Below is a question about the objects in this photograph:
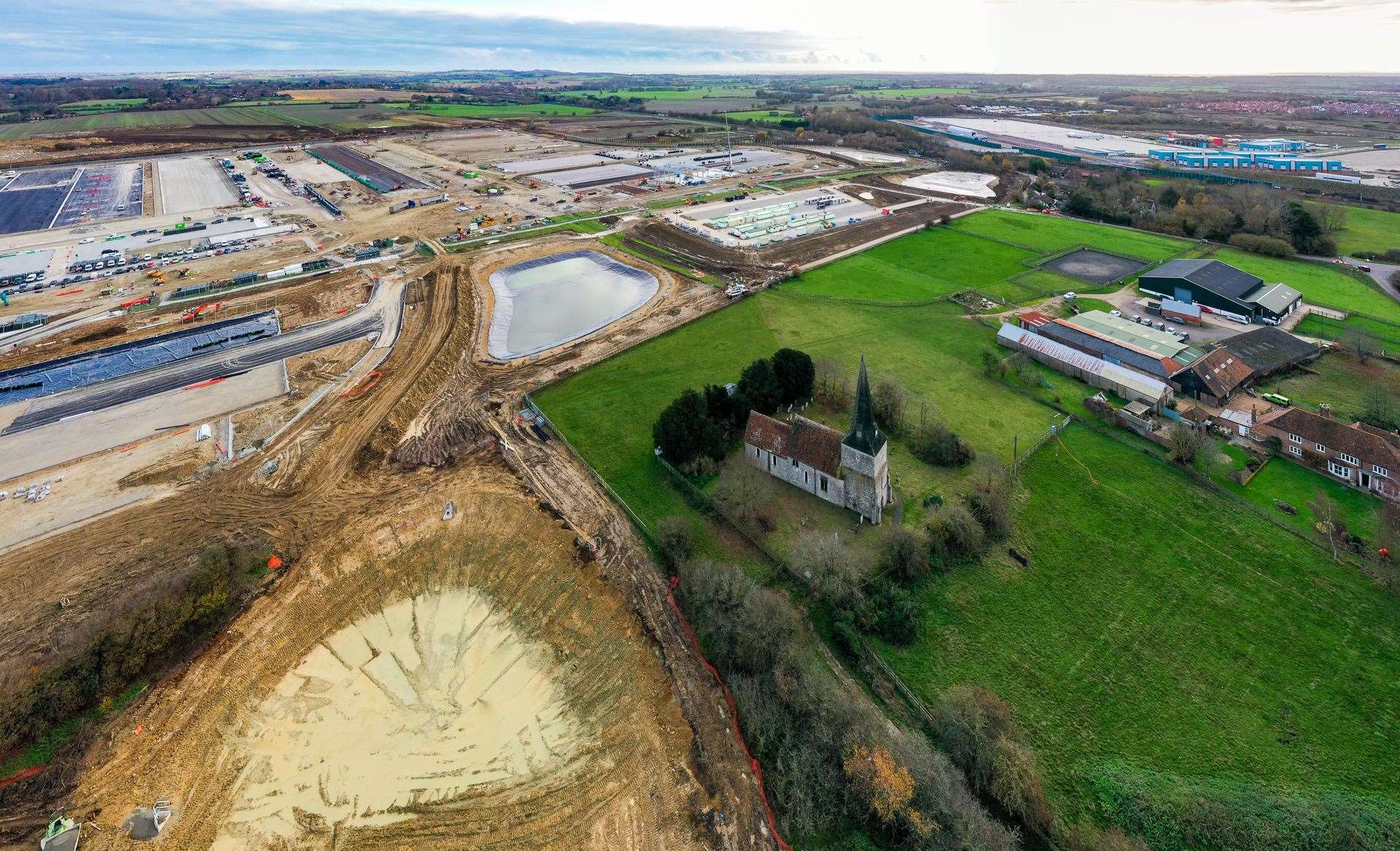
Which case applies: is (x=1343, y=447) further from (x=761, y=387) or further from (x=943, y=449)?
(x=761, y=387)

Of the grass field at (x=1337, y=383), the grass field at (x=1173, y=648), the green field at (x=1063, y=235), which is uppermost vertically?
the green field at (x=1063, y=235)

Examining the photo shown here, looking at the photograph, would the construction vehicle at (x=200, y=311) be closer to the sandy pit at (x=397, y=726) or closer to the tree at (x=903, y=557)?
the sandy pit at (x=397, y=726)

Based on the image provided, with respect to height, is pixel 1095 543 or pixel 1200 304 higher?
pixel 1200 304

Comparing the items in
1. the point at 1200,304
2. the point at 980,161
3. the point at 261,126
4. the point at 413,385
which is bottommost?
the point at 413,385

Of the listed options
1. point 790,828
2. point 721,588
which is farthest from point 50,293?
point 790,828

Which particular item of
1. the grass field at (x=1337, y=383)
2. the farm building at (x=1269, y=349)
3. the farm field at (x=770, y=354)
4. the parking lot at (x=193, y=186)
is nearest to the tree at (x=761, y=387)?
the farm field at (x=770, y=354)

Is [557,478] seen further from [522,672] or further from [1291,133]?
[1291,133]

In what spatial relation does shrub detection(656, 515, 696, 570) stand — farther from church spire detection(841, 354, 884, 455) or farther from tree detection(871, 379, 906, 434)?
tree detection(871, 379, 906, 434)
